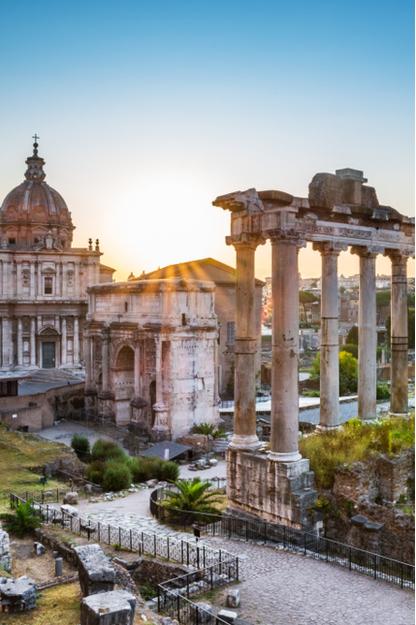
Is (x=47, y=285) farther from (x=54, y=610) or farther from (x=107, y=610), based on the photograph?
(x=107, y=610)

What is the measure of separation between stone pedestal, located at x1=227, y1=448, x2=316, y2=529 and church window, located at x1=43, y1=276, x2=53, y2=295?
3502 cm

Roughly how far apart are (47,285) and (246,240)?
1379 inches

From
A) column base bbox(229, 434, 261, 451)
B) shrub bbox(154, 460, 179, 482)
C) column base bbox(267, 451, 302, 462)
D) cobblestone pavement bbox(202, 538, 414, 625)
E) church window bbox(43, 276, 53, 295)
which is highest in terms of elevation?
church window bbox(43, 276, 53, 295)

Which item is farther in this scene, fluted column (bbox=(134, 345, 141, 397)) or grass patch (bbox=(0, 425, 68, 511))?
fluted column (bbox=(134, 345, 141, 397))

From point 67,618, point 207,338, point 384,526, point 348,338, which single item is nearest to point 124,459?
point 207,338

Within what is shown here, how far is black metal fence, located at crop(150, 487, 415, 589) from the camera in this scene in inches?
486

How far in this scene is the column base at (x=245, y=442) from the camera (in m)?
15.5

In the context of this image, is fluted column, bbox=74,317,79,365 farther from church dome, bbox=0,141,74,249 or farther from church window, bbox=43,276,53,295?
church dome, bbox=0,141,74,249

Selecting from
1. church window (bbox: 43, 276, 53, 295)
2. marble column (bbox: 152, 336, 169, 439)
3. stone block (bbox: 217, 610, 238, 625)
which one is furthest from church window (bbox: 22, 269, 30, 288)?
stone block (bbox: 217, 610, 238, 625)

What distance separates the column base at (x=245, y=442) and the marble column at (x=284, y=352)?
869 millimetres

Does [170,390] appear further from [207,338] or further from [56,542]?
[56,542]

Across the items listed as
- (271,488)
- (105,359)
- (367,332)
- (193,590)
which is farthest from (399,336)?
(105,359)

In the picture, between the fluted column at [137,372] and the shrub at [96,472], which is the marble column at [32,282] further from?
the shrub at [96,472]

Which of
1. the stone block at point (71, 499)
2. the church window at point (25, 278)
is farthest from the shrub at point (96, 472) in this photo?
the church window at point (25, 278)
